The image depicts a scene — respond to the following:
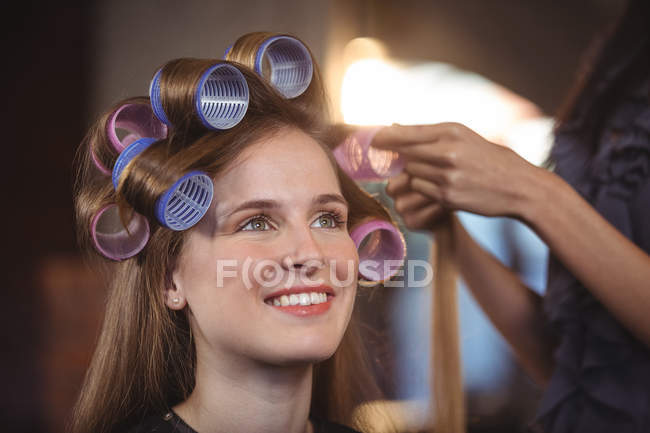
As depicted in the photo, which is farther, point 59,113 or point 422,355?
point 59,113

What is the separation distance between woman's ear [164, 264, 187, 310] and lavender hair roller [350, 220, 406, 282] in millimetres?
227

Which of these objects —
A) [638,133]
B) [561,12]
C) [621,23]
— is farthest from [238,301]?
[561,12]

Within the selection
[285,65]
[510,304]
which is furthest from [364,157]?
[510,304]

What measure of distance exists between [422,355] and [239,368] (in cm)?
39

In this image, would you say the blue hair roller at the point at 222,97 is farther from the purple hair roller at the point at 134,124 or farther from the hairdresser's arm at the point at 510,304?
the hairdresser's arm at the point at 510,304

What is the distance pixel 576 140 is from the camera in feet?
3.14

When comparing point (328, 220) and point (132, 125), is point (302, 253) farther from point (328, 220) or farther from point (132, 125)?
point (132, 125)

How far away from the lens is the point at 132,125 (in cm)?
69

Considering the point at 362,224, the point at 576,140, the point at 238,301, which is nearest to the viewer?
the point at 238,301

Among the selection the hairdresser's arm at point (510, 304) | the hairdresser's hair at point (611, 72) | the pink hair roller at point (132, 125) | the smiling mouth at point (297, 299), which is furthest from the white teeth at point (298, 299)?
the hairdresser's hair at point (611, 72)

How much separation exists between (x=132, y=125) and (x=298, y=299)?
28 cm

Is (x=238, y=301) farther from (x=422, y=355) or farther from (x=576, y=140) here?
(x=576, y=140)

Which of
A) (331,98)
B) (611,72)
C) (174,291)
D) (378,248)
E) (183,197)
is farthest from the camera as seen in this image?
(331,98)

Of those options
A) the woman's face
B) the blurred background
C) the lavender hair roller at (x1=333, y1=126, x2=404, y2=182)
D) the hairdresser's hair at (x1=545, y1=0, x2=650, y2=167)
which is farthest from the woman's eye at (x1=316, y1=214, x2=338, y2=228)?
the hairdresser's hair at (x1=545, y1=0, x2=650, y2=167)
